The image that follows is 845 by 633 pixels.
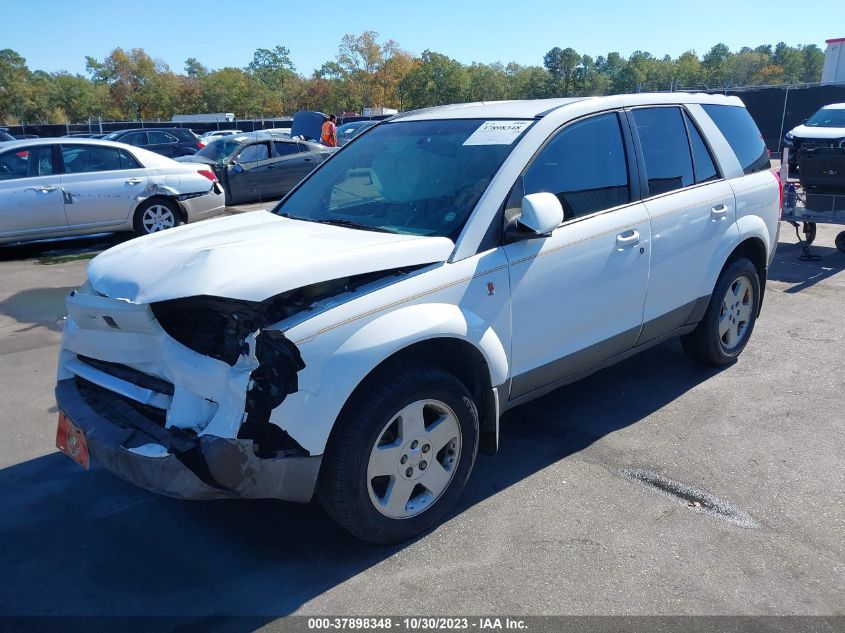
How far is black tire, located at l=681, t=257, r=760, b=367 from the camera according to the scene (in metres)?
4.90

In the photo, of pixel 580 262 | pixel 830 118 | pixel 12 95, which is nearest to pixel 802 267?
pixel 580 262

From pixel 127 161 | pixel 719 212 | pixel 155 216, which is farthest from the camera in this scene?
pixel 155 216

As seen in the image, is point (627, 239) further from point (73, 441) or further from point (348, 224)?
point (73, 441)

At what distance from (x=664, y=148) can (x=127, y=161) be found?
8370 mm

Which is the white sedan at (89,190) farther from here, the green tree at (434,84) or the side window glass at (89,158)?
the green tree at (434,84)

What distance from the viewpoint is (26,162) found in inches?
387

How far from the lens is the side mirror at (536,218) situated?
10.8 feet

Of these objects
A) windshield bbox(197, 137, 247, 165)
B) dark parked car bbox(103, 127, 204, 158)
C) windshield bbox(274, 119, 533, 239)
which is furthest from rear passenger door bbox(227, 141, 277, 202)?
windshield bbox(274, 119, 533, 239)

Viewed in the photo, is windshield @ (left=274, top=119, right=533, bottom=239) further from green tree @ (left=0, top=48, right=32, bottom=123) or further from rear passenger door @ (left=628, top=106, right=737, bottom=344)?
green tree @ (left=0, top=48, right=32, bottom=123)

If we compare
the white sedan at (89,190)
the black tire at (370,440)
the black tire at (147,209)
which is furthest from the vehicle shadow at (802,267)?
the black tire at (147,209)

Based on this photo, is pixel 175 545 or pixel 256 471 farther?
pixel 175 545

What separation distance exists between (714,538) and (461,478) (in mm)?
1174

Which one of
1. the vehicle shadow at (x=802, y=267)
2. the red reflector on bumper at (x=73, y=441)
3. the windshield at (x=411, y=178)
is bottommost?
the vehicle shadow at (x=802, y=267)

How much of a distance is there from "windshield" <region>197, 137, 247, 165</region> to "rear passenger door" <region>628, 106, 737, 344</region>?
1281 centimetres
